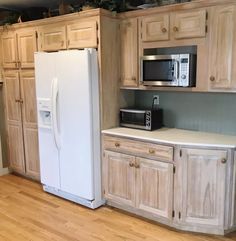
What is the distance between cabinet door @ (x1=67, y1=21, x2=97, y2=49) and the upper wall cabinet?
0.67 meters

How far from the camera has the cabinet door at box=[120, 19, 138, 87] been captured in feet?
10.5

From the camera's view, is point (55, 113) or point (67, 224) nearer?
point (67, 224)

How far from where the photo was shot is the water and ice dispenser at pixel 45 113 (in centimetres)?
349

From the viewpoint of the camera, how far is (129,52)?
10.7 feet

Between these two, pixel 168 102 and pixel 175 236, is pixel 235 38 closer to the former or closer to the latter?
pixel 168 102

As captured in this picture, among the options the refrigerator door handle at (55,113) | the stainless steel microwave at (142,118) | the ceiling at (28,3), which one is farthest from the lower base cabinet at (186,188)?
the ceiling at (28,3)

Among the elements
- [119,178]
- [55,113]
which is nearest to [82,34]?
[55,113]

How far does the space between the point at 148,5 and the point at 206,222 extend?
7.54 ft

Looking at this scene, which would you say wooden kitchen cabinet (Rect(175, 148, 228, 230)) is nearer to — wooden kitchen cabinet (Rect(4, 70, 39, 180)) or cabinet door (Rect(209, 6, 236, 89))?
cabinet door (Rect(209, 6, 236, 89))

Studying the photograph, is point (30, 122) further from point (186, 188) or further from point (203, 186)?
point (203, 186)

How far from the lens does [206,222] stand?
109 inches

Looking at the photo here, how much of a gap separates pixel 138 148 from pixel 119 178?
→ 46 cm

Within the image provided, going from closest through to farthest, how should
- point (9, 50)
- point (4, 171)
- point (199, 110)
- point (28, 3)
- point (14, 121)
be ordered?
point (199, 110)
point (28, 3)
point (9, 50)
point (14, 121)
point (4, 171)

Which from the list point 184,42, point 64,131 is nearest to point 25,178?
point 64,131
